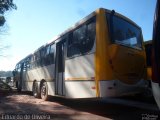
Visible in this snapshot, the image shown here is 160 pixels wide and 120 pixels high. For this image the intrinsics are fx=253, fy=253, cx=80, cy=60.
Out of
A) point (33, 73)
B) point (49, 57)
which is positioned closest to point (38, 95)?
point (33, 73)

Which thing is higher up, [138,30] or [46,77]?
[138,30]

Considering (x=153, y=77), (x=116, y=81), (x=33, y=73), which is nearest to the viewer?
(x=153, y=77)

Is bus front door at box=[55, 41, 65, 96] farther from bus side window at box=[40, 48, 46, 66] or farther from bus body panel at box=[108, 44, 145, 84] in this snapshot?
bus body panel at box=[108, 44, 145, 84]

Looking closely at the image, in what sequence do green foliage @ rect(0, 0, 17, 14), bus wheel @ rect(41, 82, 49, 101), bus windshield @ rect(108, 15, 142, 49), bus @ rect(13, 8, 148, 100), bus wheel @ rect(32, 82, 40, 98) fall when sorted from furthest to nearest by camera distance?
green foliage @ rect(0, 0, 17, 14), bus wheel @ rect(32, 82, 40, 98), bus wheel @ rect(41, 82, 49, 101), bus windshield @ rect(108, 15, 142, 49), bus @ rect(13, 8, 148, 100)

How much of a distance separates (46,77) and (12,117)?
5.21 meters

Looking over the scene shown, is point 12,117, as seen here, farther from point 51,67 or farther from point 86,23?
point 51,67

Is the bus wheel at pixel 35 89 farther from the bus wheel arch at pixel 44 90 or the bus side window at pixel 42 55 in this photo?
the bus side window at pixel 42 55

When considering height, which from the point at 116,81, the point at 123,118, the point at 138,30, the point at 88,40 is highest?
the point at 138,30

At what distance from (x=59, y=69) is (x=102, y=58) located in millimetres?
3933

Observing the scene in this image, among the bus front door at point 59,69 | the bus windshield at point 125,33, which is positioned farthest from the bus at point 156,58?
the bus front door at point 59,69

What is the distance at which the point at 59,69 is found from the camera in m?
10.9

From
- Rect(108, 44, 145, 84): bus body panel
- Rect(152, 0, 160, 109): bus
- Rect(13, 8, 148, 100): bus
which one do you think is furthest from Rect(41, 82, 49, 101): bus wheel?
Rect(152, 0, 160, 109): bus

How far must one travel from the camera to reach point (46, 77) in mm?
12828

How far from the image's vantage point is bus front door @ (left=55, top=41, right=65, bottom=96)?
1043 cm
